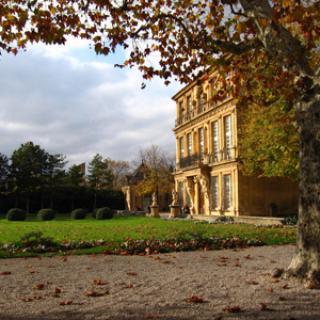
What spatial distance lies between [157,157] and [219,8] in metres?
56.3

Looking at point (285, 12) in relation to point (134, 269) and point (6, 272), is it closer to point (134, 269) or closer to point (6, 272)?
point (134, 269)

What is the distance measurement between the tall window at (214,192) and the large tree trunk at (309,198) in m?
30.0

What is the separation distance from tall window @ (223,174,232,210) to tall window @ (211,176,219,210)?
128 cm

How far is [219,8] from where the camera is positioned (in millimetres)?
9883

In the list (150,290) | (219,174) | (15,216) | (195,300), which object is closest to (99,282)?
(150,290)

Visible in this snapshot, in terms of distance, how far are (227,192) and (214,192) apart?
2.35m

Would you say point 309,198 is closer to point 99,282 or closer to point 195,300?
point 195,300

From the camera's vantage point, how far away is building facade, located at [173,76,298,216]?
34000 mm

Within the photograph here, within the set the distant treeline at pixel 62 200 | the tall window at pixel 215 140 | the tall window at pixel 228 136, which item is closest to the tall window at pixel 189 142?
the tall window at pixel 215 140

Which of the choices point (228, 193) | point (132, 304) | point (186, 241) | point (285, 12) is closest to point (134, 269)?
point (132, 304)

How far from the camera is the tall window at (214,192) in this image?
37.5 metres

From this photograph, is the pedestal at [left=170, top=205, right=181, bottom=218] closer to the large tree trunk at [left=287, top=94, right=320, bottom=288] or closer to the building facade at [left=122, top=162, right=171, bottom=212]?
the building facade at [left=122, top=162, right=171, bottom=212]

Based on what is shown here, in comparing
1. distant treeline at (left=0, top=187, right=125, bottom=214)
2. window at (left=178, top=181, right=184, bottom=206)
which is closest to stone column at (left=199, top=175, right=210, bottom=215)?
window at (left=178, top=181, right=184, bottom=206)

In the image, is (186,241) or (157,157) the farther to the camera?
(157,157)
